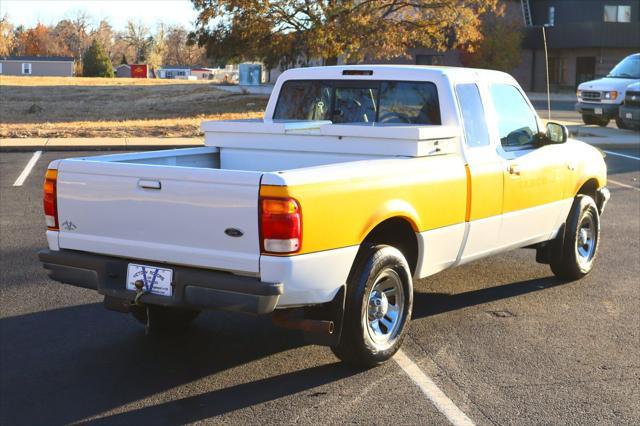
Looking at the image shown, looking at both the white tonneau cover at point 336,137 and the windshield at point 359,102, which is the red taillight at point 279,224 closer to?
the white tonneau cover at point 336,137

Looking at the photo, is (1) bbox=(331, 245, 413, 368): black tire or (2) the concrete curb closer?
(1) bbox=(331, 245, 413, 368): black tire

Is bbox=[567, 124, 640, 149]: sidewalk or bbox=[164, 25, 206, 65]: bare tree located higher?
bbox=[164, 25, 206, 65]: bare tree

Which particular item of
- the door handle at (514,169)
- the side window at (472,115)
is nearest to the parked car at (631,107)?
the door handle at (514,169)

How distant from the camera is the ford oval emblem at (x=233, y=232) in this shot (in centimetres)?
481

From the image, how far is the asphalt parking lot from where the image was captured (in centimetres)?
488

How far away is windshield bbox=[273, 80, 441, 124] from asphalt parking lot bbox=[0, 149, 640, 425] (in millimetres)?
1591

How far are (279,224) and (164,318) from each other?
1.90m

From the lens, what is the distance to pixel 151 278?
5.13 meters

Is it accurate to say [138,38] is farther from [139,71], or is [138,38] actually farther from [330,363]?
[330,363]

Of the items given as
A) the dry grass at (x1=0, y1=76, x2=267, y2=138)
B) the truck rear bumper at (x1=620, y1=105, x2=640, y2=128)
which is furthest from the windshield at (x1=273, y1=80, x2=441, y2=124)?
the truck rear bumper at (x1=620, y1=105, x2=640, y2=128)

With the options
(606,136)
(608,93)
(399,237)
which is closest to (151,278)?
(399,237)

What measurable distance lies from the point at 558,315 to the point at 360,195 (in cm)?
248

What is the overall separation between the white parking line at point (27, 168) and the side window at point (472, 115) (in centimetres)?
909

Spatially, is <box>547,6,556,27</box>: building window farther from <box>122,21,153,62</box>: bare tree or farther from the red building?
<box>122,21,153,62</box>: bare tree
